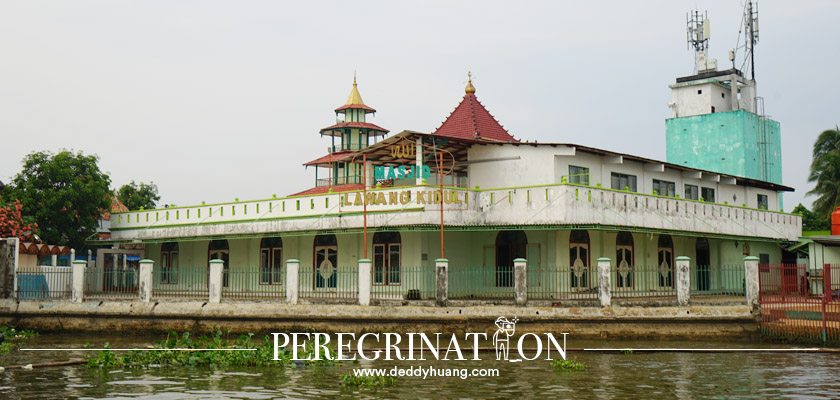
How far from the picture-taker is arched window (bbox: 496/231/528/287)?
27.8 m

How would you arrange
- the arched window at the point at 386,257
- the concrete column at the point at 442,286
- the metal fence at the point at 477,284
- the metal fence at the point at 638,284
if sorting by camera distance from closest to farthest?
the concrete column at the point at 442,286
the metal fence at the point at 477,284
the metal fence at the point at 638,284
the arched window at the point at 386,257

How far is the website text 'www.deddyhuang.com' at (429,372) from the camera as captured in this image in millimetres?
15969

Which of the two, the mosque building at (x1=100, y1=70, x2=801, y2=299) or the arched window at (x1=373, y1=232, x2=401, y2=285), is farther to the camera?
the arched window at (x1=373, y1=232, x2=401, y2=285)

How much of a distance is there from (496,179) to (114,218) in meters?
18.9

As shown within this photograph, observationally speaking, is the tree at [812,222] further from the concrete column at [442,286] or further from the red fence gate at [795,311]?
the concrete column at [442,286]

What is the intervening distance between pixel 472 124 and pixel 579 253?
323 inches

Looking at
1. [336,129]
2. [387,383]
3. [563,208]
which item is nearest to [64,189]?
[336,129]

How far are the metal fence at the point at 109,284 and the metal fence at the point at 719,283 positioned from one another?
19996mm

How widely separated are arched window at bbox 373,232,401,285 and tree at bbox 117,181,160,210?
36.0 metres

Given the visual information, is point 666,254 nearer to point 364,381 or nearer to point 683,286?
point 683,286

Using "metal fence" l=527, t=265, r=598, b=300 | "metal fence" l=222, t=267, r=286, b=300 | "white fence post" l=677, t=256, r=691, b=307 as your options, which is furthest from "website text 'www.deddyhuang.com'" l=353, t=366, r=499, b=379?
"metal fence" l=222, t=267, r=286, b=300

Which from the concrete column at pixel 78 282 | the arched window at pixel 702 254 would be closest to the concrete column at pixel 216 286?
the concrete column at pixel 78 282

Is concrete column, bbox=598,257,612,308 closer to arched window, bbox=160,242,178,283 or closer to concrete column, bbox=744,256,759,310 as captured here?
concrete column, bbox=744,256,759,310

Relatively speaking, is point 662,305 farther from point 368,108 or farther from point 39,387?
point 368,108
